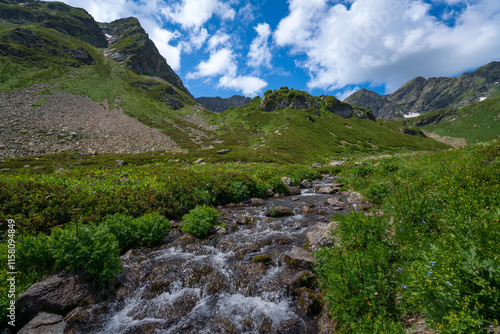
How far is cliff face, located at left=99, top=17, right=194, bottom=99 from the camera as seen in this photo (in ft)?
425

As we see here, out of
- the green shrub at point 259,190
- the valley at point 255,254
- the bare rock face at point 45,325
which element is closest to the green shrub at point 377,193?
the valley at point 255,254

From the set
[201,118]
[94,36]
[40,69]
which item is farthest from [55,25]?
[201,118]

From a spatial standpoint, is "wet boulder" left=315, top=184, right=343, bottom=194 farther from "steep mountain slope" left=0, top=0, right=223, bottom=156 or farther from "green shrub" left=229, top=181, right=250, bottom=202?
"steep mountain slope" left=0, top=0, right=223, bottom=156

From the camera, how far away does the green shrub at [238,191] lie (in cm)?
1664

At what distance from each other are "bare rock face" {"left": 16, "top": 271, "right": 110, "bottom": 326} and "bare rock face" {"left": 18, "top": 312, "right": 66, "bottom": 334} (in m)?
0.21

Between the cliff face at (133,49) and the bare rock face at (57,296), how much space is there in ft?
493

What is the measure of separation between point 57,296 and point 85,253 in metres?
1.08

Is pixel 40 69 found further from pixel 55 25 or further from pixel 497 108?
pixel 497 108

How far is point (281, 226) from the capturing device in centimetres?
1062

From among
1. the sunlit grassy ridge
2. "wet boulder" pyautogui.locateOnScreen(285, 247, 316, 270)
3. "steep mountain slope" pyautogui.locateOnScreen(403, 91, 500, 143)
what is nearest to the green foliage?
the sunlit grassy ridge

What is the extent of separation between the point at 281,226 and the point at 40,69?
108 metres

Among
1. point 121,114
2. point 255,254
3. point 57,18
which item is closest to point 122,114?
point 121,114

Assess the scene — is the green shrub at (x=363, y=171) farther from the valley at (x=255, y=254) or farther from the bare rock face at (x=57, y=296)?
the bare rock face at (x=57, y=296)

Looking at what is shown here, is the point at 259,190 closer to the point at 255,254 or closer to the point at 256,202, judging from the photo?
the point at 256,202
